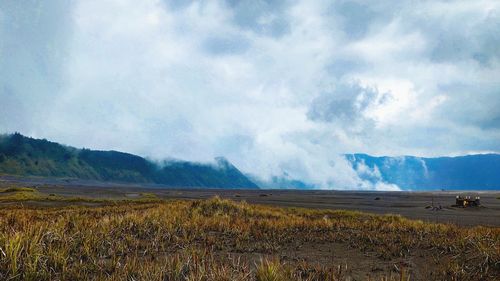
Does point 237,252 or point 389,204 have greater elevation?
point 237,252

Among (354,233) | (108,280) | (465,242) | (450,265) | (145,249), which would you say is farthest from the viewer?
(354,233)

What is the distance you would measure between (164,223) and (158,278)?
27.3 ft

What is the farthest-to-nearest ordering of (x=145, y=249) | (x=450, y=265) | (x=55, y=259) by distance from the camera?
(x=145, y=249) → (x=450, y=265) → (x=55, y=259)

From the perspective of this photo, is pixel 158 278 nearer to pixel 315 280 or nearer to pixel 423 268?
pixel 315 280

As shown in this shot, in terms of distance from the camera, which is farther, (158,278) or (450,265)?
(450,265)

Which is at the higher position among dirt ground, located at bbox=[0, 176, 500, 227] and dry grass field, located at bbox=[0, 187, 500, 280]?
dry grass field, located at bbox=[0, 187, 500, 280]

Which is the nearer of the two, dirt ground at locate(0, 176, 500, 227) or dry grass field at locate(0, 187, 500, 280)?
dry grass field at locate(0, 187, 500, 280)

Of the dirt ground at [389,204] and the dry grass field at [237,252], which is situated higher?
the dry grass field at [237,252]

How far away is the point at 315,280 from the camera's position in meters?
8.16

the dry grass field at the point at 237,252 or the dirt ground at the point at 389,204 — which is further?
the dirt ground at the point at 389,204

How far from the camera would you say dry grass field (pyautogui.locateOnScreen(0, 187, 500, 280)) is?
772cm

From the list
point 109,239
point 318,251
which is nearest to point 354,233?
point 318,251

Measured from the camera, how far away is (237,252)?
11.7 m

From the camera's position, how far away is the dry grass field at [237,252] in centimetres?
772
